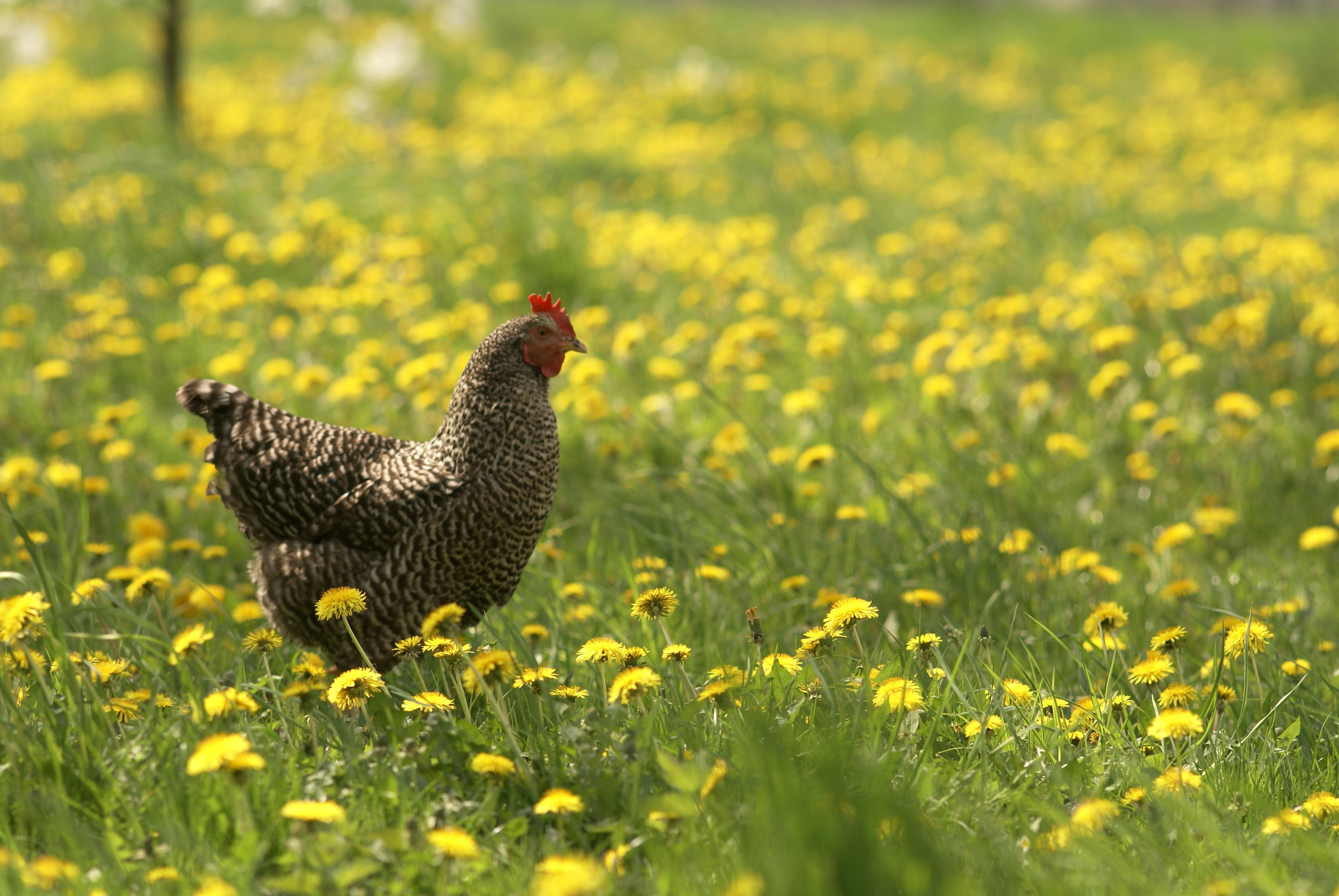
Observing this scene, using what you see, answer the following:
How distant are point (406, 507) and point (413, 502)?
0.02m

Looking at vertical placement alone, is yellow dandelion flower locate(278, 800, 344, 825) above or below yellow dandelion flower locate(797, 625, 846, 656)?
above

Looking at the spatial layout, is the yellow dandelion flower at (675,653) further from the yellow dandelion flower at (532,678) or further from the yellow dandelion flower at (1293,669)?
the yellow dandelion flower at (1293,669)

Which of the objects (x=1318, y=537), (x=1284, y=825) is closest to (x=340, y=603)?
(x=1284, y=825)

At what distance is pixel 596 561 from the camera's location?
3779mm

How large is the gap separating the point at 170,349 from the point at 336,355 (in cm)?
82

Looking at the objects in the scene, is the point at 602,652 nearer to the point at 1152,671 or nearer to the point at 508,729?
the point at 508,729

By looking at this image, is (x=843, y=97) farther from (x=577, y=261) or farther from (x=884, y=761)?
(x=884, y=761)

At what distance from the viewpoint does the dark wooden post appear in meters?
8.91

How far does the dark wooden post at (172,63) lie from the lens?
8.91 meters

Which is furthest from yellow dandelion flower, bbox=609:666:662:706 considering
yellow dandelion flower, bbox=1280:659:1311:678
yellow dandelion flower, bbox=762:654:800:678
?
yellow dandelion flower, bbox=1280:659:1311:678

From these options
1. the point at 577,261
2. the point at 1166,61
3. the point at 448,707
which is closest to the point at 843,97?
the point at 1166,61

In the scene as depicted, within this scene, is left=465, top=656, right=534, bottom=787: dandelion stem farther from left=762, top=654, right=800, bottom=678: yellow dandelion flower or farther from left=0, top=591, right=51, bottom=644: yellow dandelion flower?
left=0, top=591, right=51, bottom=644: yellow dandelion flower

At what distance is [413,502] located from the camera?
2852 mm

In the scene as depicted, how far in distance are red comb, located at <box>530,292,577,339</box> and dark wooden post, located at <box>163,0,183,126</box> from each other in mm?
7443
